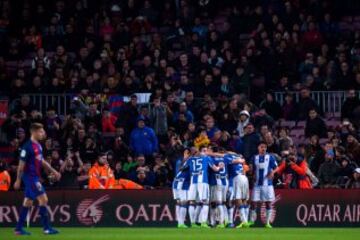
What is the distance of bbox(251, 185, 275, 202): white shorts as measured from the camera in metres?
27.6

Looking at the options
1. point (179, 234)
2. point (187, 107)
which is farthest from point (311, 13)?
point (179, 234)

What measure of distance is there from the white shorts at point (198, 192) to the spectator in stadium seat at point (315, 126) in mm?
4229

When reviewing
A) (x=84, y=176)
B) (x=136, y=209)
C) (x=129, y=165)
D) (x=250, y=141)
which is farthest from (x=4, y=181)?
(x=250, y=141)

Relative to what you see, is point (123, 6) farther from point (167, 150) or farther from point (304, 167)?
point (304, 167)

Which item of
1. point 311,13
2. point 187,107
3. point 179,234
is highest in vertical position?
point 311,13

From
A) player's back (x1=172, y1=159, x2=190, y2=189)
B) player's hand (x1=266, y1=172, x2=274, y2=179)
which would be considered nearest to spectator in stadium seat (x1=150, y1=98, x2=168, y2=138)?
player's back (x1=172, y1=159, x2=190, y2=189)

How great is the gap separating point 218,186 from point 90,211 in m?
3.41

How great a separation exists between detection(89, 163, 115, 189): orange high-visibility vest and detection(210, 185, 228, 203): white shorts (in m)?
2.82

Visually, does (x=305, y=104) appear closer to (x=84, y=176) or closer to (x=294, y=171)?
(x=294, y=171)

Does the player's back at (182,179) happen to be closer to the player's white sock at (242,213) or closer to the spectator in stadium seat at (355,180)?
the player's white sock at (242,213)

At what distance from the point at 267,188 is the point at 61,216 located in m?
5.30

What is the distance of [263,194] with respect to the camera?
27781mm

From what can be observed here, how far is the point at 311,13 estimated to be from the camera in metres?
34.5

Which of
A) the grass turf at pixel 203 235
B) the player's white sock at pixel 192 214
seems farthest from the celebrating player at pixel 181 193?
the grass turf at pixel 203 235
